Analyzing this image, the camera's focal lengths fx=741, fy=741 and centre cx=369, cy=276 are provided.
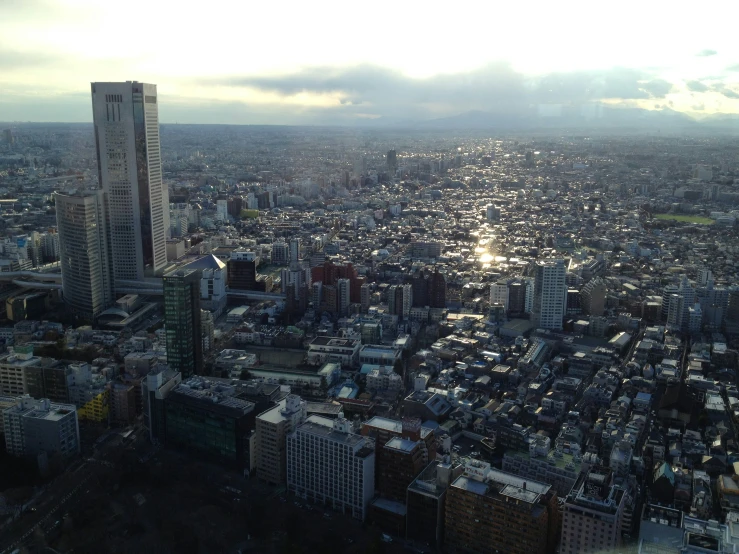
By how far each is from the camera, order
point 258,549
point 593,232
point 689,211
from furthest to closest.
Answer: point 689,211
point 593,232
point 258,549

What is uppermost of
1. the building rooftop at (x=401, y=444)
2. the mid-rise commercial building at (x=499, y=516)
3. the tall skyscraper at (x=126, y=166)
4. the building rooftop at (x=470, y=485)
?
the tall skyscraper at (x=126, y=166)

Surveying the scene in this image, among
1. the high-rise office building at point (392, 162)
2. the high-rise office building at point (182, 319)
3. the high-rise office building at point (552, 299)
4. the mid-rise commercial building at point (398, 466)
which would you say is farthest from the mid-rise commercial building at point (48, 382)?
the high-rise office building at point (392, 162)

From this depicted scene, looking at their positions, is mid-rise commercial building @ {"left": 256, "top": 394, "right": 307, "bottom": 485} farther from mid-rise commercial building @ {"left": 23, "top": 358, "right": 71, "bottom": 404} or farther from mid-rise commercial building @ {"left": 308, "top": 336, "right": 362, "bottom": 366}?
mid-rise commercial building @ {"left": 308, "top": 336, "right": 362, "bottom": 366}

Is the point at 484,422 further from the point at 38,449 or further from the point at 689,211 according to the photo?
the point at 689,211

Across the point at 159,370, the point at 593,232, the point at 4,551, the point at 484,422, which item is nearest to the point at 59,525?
the point at 4,551

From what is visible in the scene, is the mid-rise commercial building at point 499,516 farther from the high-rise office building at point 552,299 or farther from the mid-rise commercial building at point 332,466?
the high-rise office building at point 552,299

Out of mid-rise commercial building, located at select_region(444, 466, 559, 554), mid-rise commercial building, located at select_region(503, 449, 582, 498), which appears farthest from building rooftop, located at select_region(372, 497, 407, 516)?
mid-rise commercial building, located at select_region(503, 449, 582, 498)
